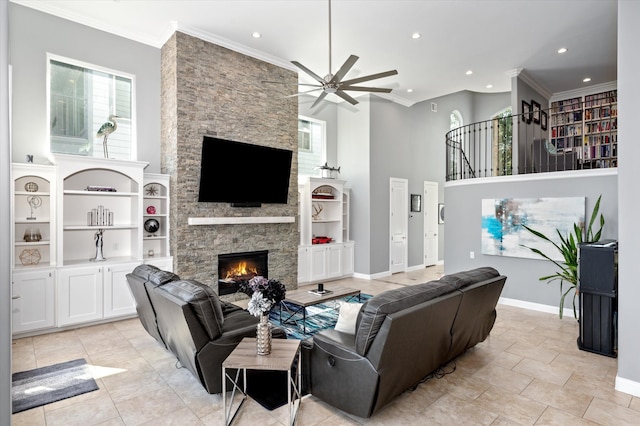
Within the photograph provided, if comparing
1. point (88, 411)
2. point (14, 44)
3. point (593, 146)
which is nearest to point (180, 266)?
point (88, 411)

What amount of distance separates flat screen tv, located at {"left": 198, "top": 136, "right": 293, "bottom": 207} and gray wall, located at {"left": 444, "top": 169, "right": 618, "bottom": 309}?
3349mm

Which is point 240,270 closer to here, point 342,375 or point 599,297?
point 342,375

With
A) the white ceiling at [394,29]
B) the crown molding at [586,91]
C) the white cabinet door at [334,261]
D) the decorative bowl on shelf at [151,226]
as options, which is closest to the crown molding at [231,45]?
the white ceiling at [394,29]

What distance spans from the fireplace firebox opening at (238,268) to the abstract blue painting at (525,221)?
4010 millimetres

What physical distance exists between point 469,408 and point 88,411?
3045 millimetres

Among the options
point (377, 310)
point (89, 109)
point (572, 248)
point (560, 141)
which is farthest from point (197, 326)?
point (560, 141)

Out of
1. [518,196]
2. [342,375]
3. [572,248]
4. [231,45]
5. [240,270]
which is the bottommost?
[342,375]

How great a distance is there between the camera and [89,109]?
17.4ft

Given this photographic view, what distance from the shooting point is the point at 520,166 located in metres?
7.44

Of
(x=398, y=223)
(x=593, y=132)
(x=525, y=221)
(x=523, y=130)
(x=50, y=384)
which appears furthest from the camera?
(x=398, y=223)

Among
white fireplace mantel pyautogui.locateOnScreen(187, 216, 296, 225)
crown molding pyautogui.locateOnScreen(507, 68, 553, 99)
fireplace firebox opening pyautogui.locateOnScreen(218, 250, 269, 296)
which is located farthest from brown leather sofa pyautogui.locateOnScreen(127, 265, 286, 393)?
crown molding pyautogui.locateOnScreen(507, 68, 553, 99)

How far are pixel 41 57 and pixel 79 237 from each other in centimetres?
250

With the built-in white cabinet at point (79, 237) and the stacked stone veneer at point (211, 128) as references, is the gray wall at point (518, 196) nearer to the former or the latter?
the stacked stone veneer at point (211, 128)

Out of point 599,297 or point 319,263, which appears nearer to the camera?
point 599,297
